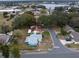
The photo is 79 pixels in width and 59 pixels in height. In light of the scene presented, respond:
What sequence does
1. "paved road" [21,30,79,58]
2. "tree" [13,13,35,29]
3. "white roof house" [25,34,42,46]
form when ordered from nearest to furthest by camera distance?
"paved road" [21,30,79,58], "white roof house" [25,34,42,46], "tree" [13,13,35,29]

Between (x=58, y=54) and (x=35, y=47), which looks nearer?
(x=58, y=54)

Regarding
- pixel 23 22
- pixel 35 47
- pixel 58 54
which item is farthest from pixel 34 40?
pixel 23 22

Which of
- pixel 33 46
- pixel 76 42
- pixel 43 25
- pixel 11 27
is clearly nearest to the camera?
pixel 33 46

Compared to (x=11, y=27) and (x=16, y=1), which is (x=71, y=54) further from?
(x=16, y=1)

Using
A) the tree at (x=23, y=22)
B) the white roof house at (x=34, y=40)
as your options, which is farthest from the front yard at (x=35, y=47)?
the tree at (x=23, y=22)

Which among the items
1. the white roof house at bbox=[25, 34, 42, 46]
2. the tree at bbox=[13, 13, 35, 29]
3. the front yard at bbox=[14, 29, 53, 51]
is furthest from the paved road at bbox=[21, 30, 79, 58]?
the tree at bbox=[13, 13, 35, 29]

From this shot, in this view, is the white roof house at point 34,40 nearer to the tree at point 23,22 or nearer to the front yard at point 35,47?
the front yard at point 35,47

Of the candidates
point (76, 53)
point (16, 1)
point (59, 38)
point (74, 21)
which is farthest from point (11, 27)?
point (16, 1)

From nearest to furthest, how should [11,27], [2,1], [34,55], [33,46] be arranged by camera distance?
[34,55], [33,46], [11,27], [2,1]

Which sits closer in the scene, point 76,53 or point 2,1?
point 76,53

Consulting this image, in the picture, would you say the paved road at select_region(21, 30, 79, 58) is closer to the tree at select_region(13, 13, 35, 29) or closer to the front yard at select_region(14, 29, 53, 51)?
the front yard at select_region(14, 29, 53, 51)

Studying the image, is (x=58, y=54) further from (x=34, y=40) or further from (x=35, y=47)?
(x=34, y=40)
